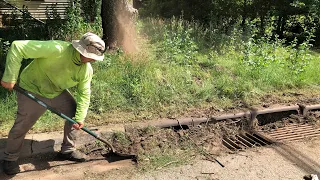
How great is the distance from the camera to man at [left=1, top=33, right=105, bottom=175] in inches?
127

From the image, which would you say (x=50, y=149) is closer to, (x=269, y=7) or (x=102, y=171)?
(x=102, y=171)

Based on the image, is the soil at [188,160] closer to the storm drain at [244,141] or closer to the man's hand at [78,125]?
the storm drain at [244,141]

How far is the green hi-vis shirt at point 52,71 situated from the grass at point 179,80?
45.5 inches

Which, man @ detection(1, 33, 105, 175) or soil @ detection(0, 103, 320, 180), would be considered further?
soil @ detection(0, 103, 320, 180)

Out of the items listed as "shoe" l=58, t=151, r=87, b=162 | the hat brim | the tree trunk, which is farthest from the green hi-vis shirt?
the tree trunk

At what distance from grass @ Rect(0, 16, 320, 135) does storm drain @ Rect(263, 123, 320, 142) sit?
0.79 m

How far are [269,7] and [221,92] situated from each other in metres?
7.11

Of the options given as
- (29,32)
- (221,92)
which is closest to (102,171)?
(221,92)

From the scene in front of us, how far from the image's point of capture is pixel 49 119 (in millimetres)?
4715

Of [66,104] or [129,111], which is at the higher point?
[66,104]

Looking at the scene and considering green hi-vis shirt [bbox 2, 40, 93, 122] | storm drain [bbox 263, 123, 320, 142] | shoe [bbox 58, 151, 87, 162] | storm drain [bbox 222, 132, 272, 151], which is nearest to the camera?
green hi-vis shirt [bbox 2, 40, 93, 122]

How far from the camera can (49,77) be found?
3.55m

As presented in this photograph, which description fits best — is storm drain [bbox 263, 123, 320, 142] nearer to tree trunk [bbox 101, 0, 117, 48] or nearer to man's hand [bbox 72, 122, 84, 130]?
man's hand [bbox 72, 122, 84, 130]

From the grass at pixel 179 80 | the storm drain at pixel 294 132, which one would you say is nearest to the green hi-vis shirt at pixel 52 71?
the grass at pixel 179 80
